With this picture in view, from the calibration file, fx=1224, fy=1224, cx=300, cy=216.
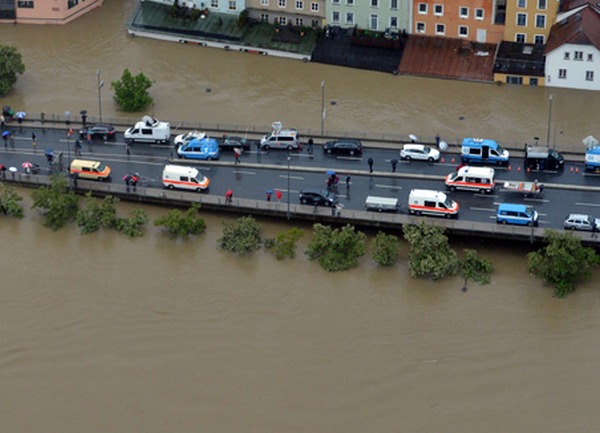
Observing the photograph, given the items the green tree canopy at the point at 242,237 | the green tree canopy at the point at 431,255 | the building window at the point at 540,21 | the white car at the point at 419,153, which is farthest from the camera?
the building window at the point at 540,21

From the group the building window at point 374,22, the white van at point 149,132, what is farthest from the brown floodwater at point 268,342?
the building window at point 374,22

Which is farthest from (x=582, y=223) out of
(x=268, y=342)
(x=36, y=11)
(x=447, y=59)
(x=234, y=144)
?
(x=36, y=11)

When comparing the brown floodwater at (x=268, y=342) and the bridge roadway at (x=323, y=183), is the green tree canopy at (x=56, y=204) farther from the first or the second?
the bridge roadway at (x=323, y=183)

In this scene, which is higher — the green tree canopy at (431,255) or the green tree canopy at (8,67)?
the green tree canopy at (8,67)

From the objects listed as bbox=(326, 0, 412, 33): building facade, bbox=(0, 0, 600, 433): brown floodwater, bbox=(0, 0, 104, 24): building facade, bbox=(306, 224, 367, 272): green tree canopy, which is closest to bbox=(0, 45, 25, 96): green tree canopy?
bbox=(0, 0, 104, 24): building facade

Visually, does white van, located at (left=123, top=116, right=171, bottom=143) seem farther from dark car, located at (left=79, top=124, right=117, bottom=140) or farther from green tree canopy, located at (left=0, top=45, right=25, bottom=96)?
green tree canopy, located at (left=0, top=45, right=25, bottom=96)

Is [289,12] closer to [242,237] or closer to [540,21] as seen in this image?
[540,21]

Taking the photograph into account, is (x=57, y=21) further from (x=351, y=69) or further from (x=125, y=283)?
(x=125, y=283)
